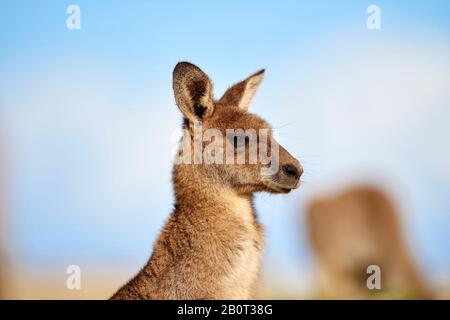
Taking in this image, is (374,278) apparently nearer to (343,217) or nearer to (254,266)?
(343,217)

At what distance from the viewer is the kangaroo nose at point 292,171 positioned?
6.25 meters

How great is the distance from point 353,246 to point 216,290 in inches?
362

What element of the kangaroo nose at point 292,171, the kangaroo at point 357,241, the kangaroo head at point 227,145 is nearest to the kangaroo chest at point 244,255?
the kangaroo head at point 227,145

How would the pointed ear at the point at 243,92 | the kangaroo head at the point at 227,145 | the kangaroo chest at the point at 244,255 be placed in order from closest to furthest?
the kangaroo chest at the point at 244,255 → the kangaroo head at the point at 227,145 → the pointed ear at the point at 243,92

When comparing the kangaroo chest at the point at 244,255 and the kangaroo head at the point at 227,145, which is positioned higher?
the kangaroo head at the point at 227,145

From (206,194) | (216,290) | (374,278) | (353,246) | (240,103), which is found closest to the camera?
(216,290)

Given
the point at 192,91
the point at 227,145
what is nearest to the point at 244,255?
the point at 227,145

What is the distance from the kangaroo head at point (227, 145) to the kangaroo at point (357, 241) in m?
6.36

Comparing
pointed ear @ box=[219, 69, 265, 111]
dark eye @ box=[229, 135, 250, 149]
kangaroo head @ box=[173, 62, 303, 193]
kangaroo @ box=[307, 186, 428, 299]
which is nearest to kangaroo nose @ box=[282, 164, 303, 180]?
kangaroo head @ box=[173, 62, 303, 193]

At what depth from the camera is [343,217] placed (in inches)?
595

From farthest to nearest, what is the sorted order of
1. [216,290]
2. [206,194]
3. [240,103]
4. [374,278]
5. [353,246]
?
1. [353,246]
2. [374,278]
3. [240,103]
4. [206,194]
5. [216,290]

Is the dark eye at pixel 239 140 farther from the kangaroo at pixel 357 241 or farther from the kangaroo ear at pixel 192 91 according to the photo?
the kangaroo at pixel 357 241
